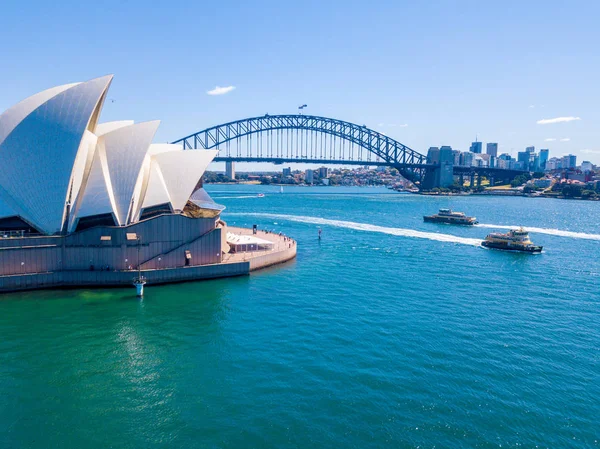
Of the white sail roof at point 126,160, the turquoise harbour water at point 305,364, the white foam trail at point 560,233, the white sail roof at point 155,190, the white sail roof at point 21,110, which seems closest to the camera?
the turquoise harbour water at point 305,364

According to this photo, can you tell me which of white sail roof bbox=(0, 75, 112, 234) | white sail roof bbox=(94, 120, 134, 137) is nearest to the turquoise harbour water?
white sail roof bbox=(0, 75, 112, 234)

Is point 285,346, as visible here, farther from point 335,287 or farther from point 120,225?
point 120,225

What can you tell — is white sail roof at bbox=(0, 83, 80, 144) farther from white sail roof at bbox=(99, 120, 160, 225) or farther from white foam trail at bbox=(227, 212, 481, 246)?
white foam trail at bbox=(227, 212, 481, 246)

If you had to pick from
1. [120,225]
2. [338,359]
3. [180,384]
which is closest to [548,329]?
[338,359]

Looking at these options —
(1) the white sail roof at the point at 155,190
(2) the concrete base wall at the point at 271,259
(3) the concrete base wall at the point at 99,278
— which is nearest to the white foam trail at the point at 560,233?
(2) the concrete base wall at the point at 271,259

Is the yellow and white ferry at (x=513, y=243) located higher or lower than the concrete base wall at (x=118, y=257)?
lower

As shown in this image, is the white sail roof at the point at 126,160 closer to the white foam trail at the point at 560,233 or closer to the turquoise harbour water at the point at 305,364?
the turquoise harbour water at the point at 305,364
